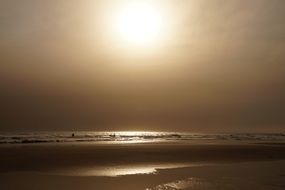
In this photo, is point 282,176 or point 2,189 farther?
point 282,176

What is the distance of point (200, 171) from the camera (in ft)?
92.0

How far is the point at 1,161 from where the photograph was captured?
3444 centimetres

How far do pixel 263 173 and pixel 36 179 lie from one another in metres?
14.8

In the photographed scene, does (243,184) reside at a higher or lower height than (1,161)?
lower

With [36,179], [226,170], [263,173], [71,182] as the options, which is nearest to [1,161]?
[36,179]

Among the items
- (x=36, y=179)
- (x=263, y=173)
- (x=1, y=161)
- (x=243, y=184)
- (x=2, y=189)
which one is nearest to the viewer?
(x=2, y=189)

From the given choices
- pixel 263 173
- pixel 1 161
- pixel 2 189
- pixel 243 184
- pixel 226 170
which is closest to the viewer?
pixel 2 189

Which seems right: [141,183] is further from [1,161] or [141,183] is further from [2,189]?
[1,161]

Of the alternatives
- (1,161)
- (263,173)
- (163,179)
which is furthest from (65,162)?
(263,173)

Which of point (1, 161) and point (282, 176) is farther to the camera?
point (1, 161)

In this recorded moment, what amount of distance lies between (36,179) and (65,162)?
35.3ft

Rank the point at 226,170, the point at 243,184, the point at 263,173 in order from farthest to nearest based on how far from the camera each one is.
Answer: the point at 226,170
the point at 263,173
the point at 243,184

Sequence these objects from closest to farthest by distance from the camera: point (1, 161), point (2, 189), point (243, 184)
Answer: point (2, 189) → point (243, 184) → point (1, 161)

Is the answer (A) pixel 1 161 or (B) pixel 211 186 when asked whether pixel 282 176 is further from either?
(A) pixel 1 161
